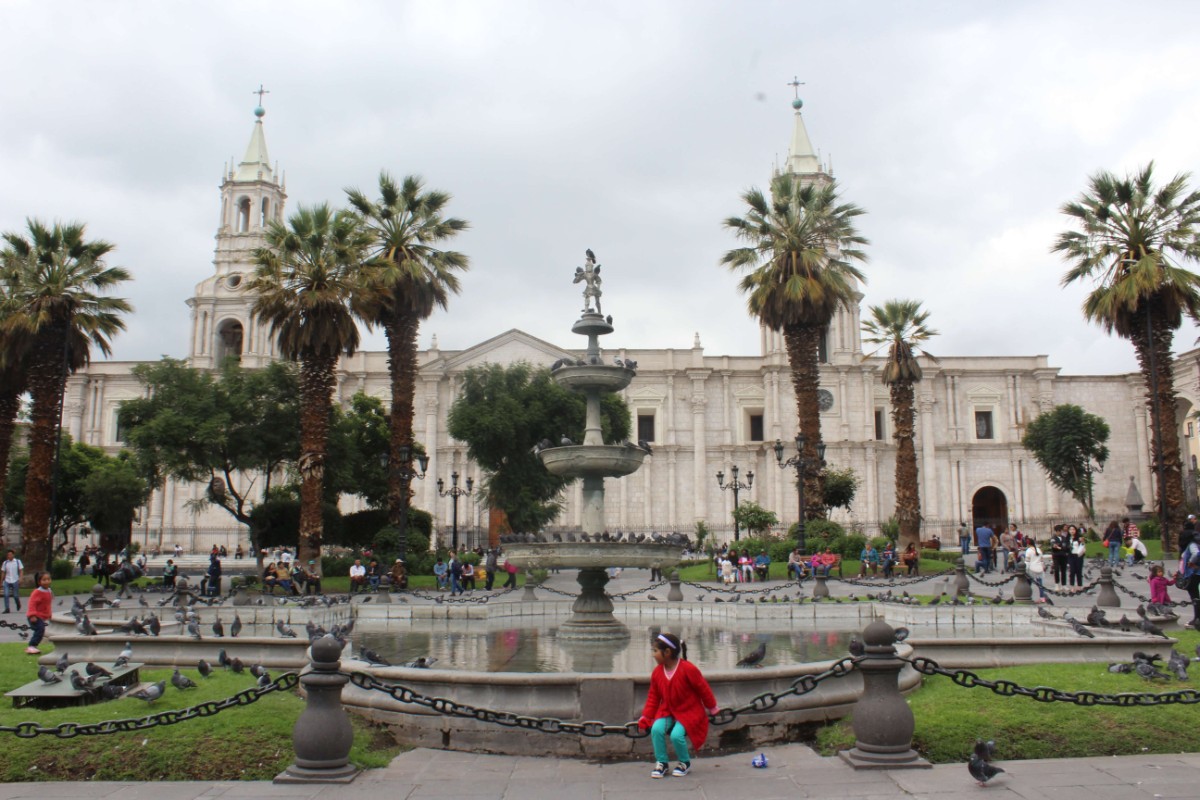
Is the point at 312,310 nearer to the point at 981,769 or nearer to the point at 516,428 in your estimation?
the point at 516,428

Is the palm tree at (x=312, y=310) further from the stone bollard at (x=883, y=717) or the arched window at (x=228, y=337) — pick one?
the arched window at (x=228, y=337)

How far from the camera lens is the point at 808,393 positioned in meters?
27.7

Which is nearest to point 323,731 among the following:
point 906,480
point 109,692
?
point 109,692

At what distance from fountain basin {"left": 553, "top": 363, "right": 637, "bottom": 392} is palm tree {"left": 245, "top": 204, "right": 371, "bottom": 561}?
13.2 m

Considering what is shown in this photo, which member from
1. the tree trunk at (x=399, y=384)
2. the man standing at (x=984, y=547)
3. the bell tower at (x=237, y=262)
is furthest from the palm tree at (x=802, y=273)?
the bell tower at (x=237, y=262)

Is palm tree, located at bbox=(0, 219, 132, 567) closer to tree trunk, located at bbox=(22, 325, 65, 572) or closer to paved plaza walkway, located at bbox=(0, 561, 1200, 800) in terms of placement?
tree trunk, located at bbox=(22, 325, 65, 572)

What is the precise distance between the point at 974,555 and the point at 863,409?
1317 centimetres

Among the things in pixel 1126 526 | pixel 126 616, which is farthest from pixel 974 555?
pixel 126 616

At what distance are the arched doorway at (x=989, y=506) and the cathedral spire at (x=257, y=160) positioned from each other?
131 feet

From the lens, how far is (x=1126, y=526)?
2761cm

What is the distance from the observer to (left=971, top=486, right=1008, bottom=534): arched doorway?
48625 millimetres

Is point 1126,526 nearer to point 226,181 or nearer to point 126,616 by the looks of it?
point 126,616

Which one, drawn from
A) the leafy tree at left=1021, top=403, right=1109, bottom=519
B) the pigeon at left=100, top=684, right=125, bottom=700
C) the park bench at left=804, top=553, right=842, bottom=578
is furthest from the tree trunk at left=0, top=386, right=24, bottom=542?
the leafy tree at left=1021, top=403, right=1109, bottom=519

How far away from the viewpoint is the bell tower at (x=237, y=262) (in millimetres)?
48594
